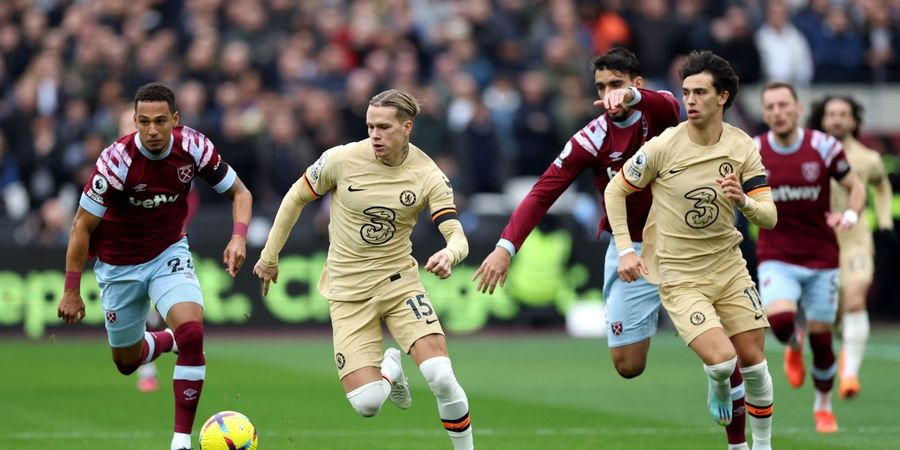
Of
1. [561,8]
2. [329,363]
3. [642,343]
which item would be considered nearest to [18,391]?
[329,363]

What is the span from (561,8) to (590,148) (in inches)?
575

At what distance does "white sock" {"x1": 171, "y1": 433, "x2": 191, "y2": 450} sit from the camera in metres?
9.95

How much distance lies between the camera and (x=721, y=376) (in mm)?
9562

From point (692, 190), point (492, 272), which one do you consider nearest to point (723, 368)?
point (692, 190)

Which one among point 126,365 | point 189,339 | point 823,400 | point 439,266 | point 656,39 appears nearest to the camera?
point 439,266

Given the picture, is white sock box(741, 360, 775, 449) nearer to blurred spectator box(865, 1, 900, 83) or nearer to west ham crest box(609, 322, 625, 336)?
west ham crest box(609, 322, 625, 336)

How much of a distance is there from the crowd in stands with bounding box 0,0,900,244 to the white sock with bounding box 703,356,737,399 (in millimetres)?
11688

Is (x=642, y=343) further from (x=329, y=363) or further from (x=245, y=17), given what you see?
(x=245, y=17)

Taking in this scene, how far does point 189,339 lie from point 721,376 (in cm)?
344

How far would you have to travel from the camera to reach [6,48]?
22578 millimetres

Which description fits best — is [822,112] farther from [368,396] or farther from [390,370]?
[368,396]

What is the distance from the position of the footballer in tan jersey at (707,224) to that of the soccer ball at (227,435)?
8.55 ft

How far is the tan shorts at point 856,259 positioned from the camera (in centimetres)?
1391

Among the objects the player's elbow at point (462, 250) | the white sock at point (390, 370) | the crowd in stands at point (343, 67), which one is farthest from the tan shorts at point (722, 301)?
the crowd in stands at point (343, 67)
